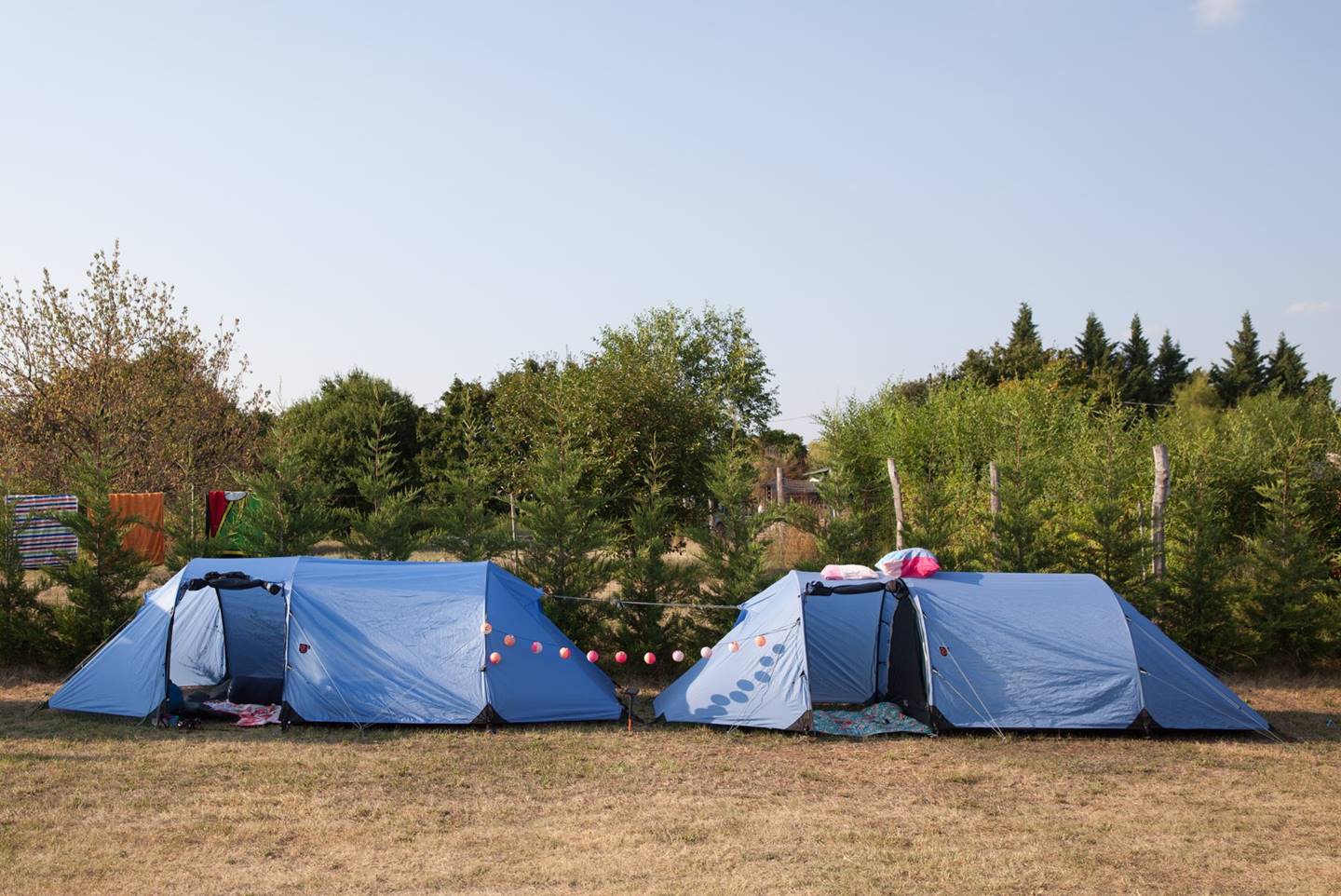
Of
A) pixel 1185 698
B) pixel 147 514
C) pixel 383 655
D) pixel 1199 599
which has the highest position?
pixel 147 514

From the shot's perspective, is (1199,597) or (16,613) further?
(16,613)

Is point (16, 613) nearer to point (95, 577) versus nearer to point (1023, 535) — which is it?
point (95, 577)

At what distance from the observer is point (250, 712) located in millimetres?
9141

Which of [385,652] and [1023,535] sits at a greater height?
[1023,535]

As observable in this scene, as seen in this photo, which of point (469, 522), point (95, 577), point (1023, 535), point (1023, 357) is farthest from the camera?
point (1023, 357)

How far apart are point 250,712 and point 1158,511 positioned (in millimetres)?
8845

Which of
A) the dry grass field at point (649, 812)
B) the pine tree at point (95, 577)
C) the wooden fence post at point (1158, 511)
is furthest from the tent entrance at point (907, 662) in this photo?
the pine tree at point (95, 577)

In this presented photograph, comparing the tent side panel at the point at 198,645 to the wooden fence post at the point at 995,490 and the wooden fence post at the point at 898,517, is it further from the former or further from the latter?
the wooden fence post at the point at 995,490

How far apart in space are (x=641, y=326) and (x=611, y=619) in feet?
63.8

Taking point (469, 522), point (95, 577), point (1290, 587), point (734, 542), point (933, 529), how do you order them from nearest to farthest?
1. point (1290, 587)
2. point (95, 577)
3. point (734, 542)
4. point (933, 529)
5. point (469, 522)

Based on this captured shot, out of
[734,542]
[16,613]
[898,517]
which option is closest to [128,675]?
[16,613]

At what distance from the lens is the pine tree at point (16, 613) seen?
1091cm

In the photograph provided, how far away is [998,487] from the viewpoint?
11.7 meters

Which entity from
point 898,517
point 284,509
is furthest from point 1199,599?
point 284,509
